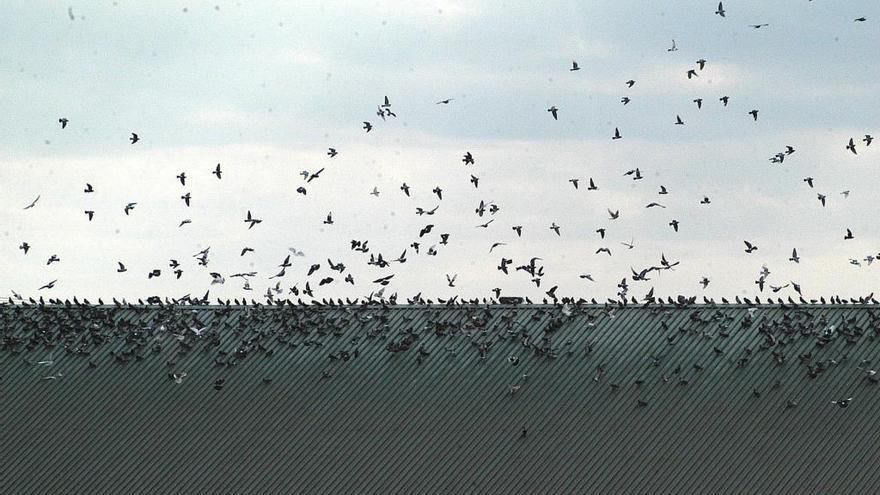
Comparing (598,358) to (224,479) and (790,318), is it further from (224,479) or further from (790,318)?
(224,479)

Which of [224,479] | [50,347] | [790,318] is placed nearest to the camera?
[224,479]

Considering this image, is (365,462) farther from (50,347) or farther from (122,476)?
(50,347)

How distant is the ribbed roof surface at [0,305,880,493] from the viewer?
67812mm

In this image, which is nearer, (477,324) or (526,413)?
(526,413)

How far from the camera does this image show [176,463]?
70.7 m

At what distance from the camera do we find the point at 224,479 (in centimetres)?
6938

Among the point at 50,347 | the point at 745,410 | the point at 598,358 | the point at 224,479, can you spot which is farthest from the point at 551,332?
the point at 50,347

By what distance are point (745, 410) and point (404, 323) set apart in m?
17.0

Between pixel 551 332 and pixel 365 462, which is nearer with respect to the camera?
pixel 365 462

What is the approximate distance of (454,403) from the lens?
72062 millimetres

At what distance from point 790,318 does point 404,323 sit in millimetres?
17563

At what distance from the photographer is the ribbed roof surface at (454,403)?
6781 centimetres

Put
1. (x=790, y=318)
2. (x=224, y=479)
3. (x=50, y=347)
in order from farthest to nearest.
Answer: (x=50, y=347) → (x=790, y=318) → (x=224, y=479)

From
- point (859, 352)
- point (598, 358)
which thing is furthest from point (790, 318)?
point (598, 358)
